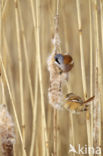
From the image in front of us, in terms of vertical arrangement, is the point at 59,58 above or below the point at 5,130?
above

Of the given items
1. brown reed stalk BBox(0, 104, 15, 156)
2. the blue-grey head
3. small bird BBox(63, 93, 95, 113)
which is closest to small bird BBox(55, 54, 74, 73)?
the blue-grey head

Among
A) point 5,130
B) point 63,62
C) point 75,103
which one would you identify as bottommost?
point 5,130

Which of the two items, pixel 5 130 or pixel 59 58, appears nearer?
pixel 59 58

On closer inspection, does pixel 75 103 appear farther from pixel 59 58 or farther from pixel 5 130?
pixel 5 130

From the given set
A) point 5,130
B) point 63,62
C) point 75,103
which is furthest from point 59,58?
point 5,130

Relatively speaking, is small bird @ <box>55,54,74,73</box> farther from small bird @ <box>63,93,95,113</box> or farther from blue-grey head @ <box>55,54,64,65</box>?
small bird @ <box>63,93,95,113</box>

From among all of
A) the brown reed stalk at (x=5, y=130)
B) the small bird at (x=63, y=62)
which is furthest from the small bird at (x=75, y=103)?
the brown reed stalk at (x=5, y=130)

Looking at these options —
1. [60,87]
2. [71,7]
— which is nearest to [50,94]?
[60,87]
